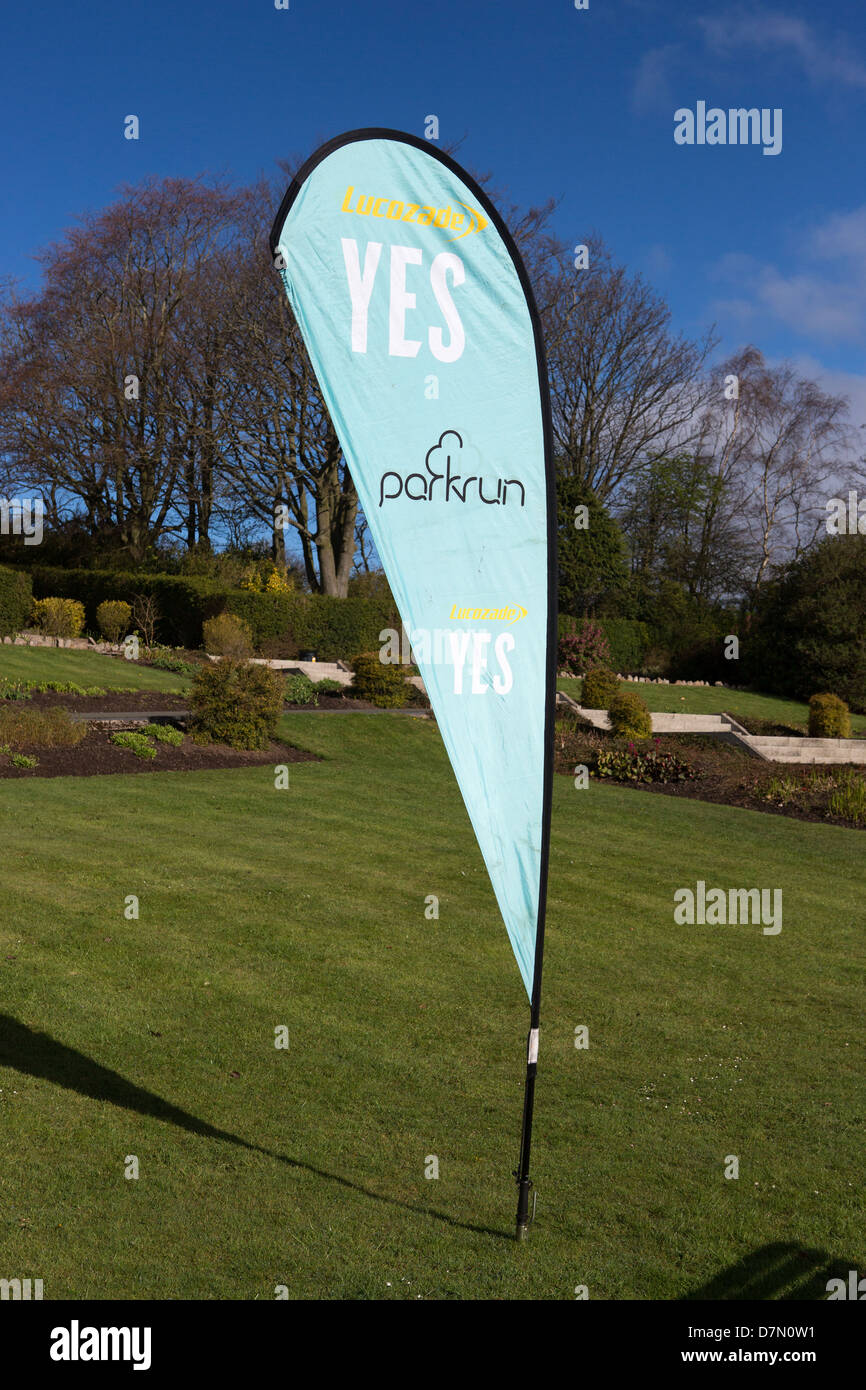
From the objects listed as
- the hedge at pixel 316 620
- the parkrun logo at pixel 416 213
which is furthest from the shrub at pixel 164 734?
the parkrun logo at pixel 416 213

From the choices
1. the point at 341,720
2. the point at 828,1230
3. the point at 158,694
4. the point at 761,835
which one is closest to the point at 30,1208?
the point at 828,1230

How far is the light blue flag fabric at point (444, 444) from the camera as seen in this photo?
3.87 meters

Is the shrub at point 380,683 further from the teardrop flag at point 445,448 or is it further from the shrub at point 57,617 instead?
the teardrop flag at point 445,448

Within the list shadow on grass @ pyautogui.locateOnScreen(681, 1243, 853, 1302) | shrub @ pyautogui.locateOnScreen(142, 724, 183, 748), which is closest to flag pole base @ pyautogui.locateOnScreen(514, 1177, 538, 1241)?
shadow on grass @ pyautogui.locateOnScreen(681, 1243, 853, 1302)

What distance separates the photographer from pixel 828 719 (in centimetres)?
2244

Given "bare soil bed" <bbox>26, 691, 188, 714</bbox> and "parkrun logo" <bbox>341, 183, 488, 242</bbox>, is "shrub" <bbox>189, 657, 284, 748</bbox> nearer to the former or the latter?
"bare soil bed" <bbox>26, 691, 188, 714</bbox>

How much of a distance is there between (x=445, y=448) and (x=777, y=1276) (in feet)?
11.1

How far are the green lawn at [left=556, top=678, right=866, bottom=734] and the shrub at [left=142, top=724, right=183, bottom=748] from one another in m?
12.5

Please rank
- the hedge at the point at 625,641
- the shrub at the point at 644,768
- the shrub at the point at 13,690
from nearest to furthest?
the shrub at the point at 13,690, the shrub at the point at 644,768, the hedge at the point at 625,641

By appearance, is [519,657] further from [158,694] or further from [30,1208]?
[158,694]

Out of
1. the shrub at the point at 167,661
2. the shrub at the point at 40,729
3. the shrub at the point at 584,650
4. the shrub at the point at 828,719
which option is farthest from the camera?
the shrub at the point at 584,650

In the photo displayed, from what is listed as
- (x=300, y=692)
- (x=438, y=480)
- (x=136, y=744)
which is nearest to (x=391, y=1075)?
(x=438, y=480)

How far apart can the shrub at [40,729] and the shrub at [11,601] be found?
37.8 ft

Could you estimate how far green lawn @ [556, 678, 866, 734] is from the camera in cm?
2625
